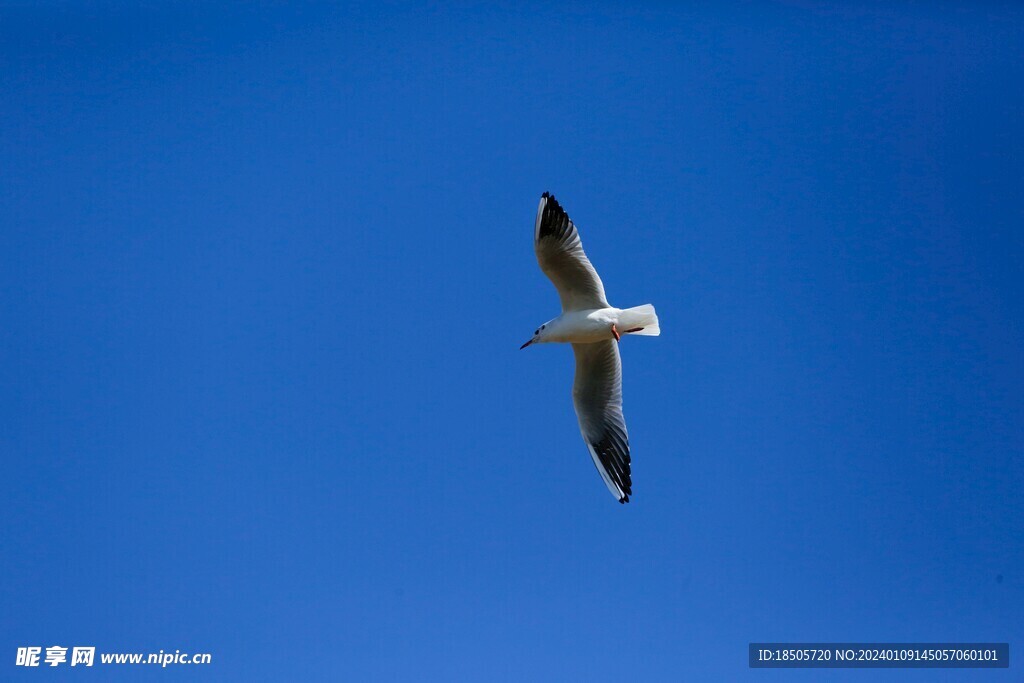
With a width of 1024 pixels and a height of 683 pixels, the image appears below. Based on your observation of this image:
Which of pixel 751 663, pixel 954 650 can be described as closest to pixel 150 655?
pixel 751 663

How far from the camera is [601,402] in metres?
10.0

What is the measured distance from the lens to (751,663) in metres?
9.84

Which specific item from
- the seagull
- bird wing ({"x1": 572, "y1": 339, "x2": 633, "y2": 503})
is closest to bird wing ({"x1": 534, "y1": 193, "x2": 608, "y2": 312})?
the seagull

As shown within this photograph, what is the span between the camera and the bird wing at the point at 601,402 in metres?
9.87

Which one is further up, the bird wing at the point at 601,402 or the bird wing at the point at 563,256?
the bird wing at the point at 563,256

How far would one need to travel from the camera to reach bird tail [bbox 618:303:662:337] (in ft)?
31.6

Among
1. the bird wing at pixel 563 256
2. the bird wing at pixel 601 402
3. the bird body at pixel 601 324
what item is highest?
the bird wing at pixel 563 256

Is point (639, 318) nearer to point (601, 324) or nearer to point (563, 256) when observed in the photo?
point (601, 324)

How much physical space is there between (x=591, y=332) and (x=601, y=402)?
1.96 ft

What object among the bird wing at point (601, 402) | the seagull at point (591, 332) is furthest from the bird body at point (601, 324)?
the bird wing at point (601, 402)

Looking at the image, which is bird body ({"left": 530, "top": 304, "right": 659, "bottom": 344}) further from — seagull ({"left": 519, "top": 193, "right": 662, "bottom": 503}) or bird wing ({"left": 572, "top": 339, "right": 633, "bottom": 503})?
bird wing ({"left": 572, "top": 339, "right": 633, "bottom": 503})

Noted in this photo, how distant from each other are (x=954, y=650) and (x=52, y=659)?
20.2 ft

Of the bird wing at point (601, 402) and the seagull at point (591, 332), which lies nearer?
the seagull at point (591, 332)

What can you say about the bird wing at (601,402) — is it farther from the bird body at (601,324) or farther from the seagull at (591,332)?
the bird body at (601,324)
